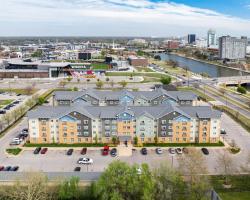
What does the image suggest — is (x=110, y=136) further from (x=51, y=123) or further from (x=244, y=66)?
(x=244, y=66)

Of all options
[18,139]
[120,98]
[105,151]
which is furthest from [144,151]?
[18,139]

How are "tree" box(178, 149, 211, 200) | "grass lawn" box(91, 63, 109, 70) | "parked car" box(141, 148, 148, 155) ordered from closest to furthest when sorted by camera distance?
1. "tree" box(178, 149, 211, 200)
2. "parked car" box(141, 148, 148, 155)
3. "grass lawn" box(91, 63, 109, 70)

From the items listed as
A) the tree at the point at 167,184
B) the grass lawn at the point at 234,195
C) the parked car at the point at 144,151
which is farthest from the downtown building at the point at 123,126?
the tree at the point at 167,184

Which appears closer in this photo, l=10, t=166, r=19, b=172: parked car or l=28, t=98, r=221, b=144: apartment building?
l=10, t=166, r=19, b=172: parked car

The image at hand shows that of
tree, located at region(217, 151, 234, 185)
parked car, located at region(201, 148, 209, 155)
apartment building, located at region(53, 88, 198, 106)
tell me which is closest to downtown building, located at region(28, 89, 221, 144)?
parked car, located at region(201, 148, 209, 155)

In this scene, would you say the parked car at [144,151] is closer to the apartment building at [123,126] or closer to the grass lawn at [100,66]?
the apartment building at [123,126]

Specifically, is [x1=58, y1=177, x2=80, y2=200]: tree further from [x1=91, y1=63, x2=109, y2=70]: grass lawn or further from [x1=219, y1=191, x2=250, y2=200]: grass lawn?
[x1=91, y1=63, x2=109, y2=70]: grass lawn

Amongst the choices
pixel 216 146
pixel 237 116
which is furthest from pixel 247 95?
pixel 216 146
